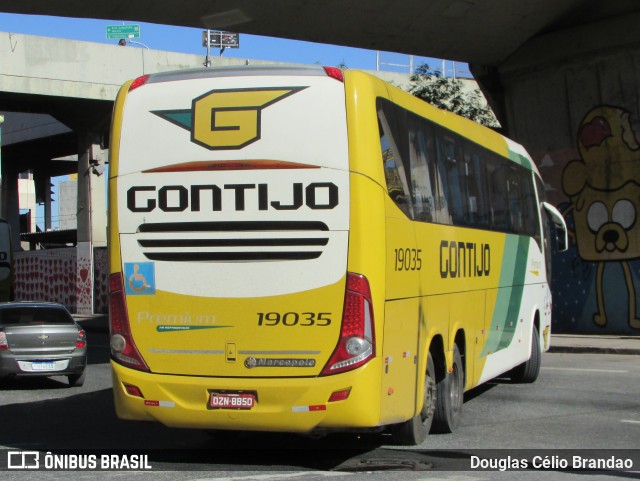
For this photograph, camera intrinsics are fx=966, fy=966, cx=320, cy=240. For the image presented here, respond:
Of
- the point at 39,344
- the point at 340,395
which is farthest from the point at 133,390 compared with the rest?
the point at 39,344

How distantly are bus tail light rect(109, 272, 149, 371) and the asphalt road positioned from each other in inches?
39.0

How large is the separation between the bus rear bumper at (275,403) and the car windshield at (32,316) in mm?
7943

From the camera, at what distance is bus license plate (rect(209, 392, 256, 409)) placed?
831cm

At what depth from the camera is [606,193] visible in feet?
80.0

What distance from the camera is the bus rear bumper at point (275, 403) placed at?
818 cm

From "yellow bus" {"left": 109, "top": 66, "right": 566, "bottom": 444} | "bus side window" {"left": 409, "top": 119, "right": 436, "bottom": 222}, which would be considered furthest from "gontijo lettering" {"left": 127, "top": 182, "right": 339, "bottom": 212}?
"bus side window" {"left": 409, "top": 119, "right": 436, "bottom": 222}

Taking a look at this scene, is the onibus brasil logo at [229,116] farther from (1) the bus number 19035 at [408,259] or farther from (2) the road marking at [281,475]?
(2) the road marking at [281,475]

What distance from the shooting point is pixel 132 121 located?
8953 mm

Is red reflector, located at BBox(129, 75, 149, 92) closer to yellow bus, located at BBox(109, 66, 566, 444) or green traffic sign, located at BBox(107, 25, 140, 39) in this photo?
yellow bus, located at BBox(109, 66, 566, 444)

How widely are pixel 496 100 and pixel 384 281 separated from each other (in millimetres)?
18050

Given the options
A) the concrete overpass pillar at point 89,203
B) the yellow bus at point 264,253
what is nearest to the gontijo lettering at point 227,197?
the yellow bus at point 264,253

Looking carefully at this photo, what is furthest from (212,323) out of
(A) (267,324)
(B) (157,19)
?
(B) (157,19)

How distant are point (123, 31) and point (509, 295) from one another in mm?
74841

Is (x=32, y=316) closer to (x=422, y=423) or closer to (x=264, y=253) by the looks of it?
(x=422, y=423)
